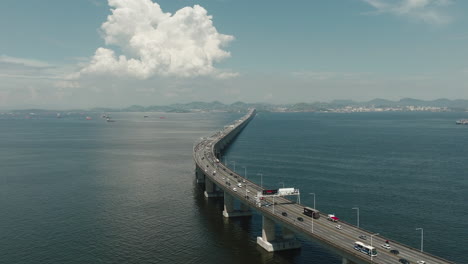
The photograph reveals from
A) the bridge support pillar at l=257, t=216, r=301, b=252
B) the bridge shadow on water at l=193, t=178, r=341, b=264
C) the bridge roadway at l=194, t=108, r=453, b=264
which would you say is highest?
the bridge roadway at l=194, t=108, r=453, b=264

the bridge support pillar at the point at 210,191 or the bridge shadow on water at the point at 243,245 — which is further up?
the bridge support pillar at the point at 210,191

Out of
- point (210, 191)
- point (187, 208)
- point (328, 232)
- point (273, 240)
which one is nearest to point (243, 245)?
point (273, 240)

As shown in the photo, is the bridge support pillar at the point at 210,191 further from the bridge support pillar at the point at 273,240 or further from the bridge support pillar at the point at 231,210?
the bridge support pillar at the point at 273,240

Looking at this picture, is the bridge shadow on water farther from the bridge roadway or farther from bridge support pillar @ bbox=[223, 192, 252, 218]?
the bridge roadway

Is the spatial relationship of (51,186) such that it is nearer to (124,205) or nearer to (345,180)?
(124,205)

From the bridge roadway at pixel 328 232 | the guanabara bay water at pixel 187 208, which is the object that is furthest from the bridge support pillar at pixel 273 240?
the bridge roadway at pixel 328 232

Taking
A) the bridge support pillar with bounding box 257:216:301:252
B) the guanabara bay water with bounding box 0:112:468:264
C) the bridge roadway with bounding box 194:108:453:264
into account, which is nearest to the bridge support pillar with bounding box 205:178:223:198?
the guanabara bay water with bounding box 0:112:468:264

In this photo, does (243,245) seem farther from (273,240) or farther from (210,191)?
(210,191)

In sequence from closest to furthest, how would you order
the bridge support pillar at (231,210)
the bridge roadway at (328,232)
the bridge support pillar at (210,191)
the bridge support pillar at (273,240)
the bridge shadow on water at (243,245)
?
the bridge roadway at (328,232), the bridge shadow on water at (243,245), the bridge support pillar at (273,240), the bridge support pillar at (231,210), the bridge support pillar at (210,191)
